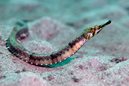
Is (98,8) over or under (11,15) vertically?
over

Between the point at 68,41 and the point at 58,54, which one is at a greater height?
the point at 58,54

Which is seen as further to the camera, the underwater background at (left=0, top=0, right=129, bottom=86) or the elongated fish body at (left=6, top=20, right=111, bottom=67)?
the elongated fish body at (left=6, top=20, right=111, bottom=67)

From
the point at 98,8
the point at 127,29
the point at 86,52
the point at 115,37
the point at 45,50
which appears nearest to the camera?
the point at 45,50

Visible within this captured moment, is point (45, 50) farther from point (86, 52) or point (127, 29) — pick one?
point (127, 29)

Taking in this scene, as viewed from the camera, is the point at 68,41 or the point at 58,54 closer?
the point at 58,54

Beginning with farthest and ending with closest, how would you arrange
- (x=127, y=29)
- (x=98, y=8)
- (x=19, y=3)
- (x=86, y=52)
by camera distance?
1. (x=19, y=3)
2. (x=98, y=8)
3. (x=127, y=29)
4. (x=86, y=52)

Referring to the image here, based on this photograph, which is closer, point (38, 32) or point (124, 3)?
point (38, 32)

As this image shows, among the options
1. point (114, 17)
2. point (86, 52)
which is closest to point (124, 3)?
point (114, 17)

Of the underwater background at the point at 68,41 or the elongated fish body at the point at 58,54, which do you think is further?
the elongated fish body at the point at 58,54
